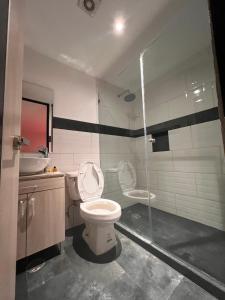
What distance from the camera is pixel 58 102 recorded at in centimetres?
179

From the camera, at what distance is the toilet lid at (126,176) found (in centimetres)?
223

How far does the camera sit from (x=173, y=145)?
1976mm

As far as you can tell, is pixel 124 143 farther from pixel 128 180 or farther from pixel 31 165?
pixel 31 165

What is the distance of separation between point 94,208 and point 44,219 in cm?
50

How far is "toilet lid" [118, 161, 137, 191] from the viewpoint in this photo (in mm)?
2229

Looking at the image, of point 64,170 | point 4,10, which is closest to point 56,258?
point 64,170

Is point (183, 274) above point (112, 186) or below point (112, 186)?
below

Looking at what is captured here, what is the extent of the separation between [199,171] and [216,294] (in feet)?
3.77

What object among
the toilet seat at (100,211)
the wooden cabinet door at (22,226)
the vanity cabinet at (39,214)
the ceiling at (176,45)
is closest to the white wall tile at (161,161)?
the toilet seat at (100,211)

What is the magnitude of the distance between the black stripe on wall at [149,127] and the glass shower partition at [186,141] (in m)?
0.01

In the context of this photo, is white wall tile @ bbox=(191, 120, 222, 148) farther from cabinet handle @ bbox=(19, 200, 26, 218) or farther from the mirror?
cabinet handle @ bbox=(19, 200, 26, 218)

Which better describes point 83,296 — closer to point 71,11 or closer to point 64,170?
point 64,170

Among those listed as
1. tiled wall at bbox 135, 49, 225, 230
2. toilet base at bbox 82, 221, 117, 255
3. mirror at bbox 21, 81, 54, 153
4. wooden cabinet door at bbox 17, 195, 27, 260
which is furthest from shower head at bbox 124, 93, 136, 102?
wooden cabinet door at bbox 17, 195, 27, 260

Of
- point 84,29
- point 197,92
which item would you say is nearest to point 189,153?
point 197,92
